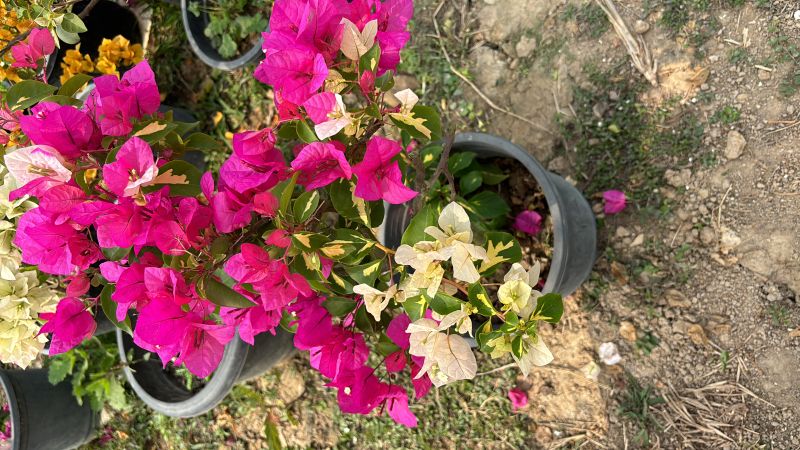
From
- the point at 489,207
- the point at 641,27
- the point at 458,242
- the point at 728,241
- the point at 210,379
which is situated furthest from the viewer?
the point at 210,379

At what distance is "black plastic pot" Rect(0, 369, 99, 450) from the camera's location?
196cm

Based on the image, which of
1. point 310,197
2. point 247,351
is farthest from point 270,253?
point 247,351

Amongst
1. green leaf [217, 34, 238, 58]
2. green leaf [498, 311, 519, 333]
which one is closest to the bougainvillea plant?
green leaf [498, 311, 519, 333]

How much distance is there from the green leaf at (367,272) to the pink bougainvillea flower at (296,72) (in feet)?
1.00

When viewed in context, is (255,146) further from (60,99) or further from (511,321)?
(511,321)

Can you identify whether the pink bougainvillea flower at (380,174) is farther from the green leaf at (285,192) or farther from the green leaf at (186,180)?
the green leaf at (186,180)

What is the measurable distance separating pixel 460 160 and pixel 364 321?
0.53 metres

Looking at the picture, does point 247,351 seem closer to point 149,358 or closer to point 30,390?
point 149,358

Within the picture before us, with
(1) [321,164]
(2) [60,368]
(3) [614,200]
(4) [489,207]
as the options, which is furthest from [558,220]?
(2) [60,368]

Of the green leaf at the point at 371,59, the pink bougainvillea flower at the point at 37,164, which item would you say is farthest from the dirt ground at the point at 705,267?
the pink bougainvillea flower at the point at 37,164

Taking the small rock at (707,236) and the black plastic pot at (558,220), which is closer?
the black plastic pot at (558,220)

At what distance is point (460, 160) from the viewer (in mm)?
1485

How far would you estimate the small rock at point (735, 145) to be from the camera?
1.61m

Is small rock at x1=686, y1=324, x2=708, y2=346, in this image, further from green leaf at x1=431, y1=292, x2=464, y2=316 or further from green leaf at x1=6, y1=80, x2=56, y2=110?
green leaf at x1=6, y1=80, x2=56, y2=110
